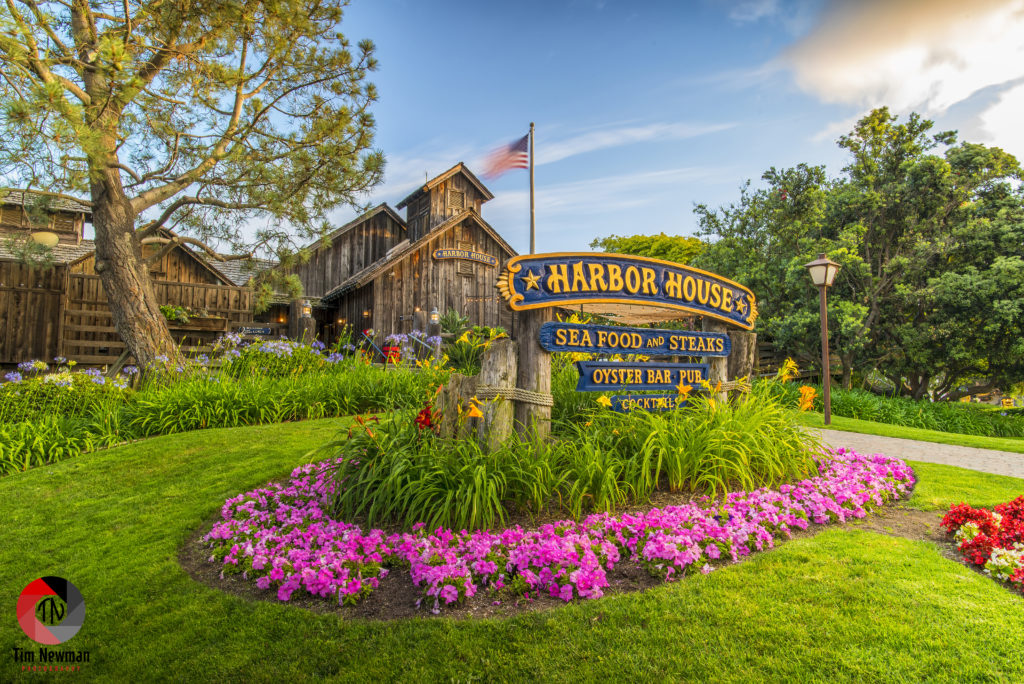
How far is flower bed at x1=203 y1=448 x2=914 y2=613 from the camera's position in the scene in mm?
3135

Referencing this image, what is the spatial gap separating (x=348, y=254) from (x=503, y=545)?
18.1m

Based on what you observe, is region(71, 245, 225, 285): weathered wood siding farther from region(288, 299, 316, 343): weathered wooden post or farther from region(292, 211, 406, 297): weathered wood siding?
region(288, 299, 316, 343): weathered wooden post

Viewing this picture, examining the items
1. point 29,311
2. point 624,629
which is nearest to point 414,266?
point 29,311

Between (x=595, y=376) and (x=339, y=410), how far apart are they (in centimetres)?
466

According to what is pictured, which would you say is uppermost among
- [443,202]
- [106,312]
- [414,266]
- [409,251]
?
[443,202]

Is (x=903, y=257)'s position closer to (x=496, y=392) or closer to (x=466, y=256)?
(x=466, y=256)

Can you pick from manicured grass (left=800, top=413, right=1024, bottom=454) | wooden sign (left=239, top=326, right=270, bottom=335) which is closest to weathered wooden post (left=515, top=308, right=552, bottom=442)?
manicured grass (left=800, top=413, right=1024, bottom=454)

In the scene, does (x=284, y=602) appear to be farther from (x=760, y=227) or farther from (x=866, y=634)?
(x=760, y=227)

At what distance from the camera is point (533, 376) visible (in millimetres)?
4770

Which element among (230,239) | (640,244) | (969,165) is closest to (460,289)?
(230,239)

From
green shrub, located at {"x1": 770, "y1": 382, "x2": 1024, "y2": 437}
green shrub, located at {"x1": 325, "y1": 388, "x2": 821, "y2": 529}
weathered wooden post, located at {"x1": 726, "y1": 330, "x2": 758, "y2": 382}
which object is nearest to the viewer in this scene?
green shrub, located at {"x1": 325, "y1": 388, "x2": 821, "y2": 529}

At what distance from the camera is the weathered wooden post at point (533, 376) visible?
15.2 ft

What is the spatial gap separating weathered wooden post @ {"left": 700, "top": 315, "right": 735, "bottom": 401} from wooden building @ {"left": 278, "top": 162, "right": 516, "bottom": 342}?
403 inches

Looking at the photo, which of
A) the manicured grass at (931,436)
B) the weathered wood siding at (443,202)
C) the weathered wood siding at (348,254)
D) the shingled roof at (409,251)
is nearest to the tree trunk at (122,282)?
the shingled roof at (409,251)
